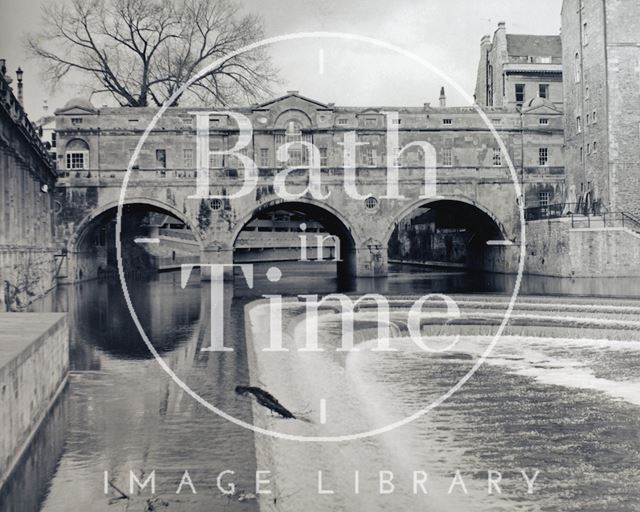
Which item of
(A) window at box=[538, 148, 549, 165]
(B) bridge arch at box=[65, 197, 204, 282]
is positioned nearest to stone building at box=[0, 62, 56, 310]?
(B) bridge arch at box=[65, 197, 204, 282]

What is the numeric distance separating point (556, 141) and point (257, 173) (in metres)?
16.1

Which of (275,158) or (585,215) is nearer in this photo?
(585,215)

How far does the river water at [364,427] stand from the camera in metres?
7.46

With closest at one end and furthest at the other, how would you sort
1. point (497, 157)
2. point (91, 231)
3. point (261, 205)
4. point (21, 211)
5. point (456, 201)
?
point (21, 211) → point (261, 205) → point (456, 201) → point (91, 231) → point (497, 157)

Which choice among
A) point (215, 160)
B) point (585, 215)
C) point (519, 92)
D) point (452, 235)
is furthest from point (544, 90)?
point (215, 160)

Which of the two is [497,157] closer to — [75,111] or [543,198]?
[543,198]

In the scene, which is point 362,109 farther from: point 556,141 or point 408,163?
point 556,141

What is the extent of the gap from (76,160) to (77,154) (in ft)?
0.98

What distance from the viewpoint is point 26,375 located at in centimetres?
850

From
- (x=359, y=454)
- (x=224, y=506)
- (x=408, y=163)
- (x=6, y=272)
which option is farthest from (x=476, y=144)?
(x=224, y=506)

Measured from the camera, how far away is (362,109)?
127 ft

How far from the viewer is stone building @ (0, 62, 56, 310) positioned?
2005 cm

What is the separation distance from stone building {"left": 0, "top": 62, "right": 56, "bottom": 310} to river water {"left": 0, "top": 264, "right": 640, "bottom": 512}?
14.9 feet

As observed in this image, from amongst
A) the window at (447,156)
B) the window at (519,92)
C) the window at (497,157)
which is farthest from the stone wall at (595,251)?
the window at (519,92)
